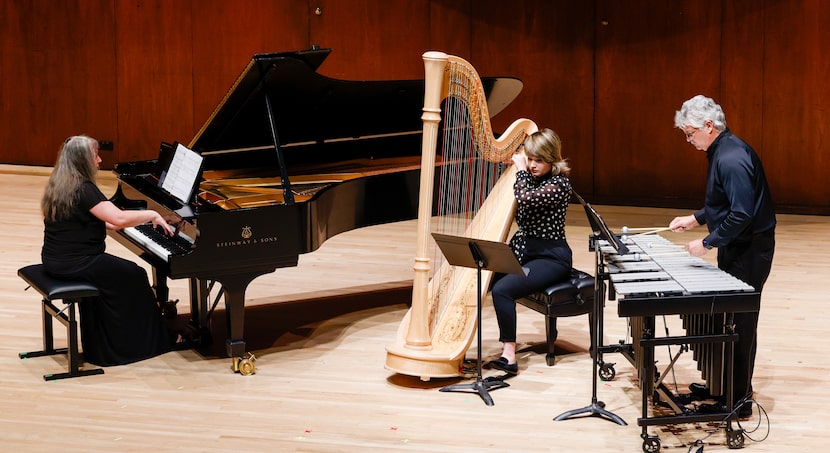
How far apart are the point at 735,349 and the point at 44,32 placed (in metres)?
8.69

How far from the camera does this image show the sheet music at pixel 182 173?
5.62 meters

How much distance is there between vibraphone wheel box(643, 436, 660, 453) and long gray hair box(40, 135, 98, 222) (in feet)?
9.74

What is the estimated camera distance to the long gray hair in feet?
17.9

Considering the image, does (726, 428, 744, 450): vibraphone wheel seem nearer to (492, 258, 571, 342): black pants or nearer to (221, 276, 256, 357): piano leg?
(492, 258, 571, 342): black pants

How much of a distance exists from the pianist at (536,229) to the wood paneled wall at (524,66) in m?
4.71

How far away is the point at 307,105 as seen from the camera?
21.1 ft

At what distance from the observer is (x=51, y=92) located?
1142 centimetres

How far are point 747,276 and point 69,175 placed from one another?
3.27 metres

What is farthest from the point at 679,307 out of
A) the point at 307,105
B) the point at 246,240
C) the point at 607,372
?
the point at 307,105

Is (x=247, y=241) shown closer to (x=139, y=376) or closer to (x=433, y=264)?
(x=139, y=376)

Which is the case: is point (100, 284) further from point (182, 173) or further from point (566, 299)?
point (566, 299)

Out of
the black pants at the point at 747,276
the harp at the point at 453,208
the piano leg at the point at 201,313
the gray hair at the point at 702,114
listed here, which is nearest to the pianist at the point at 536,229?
the harp at the point at 453,208

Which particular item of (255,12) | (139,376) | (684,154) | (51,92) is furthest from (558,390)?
(51,92)

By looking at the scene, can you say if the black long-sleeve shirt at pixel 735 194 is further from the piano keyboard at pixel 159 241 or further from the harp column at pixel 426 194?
the piano keyboard at pixel 159 241
